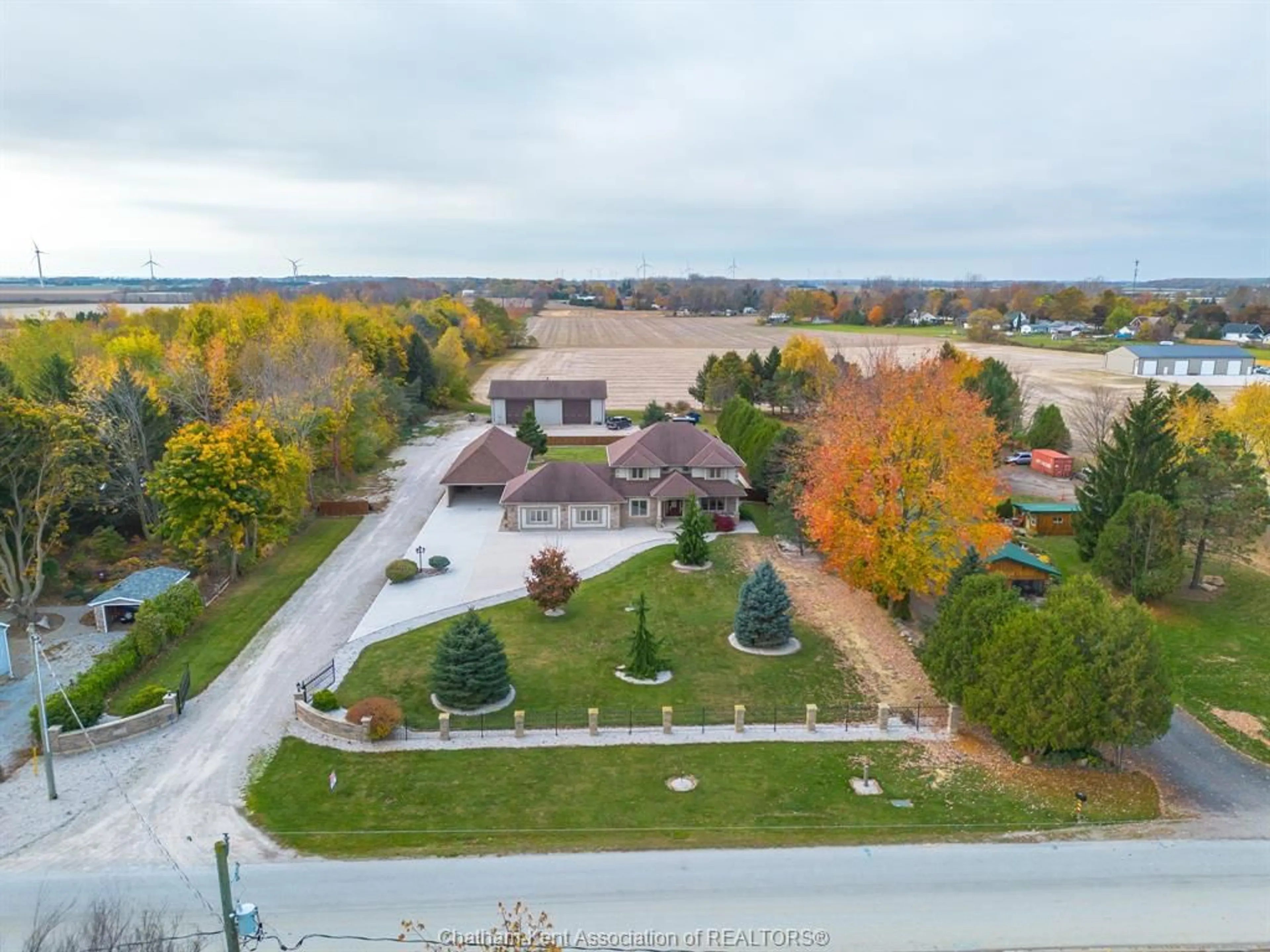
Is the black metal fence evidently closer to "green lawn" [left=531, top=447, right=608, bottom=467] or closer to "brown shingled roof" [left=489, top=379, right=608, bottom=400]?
"green lawn" [left=531, top=447, right=608, bottom=467]

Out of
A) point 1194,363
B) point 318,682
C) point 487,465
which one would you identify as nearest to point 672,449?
point 487,465

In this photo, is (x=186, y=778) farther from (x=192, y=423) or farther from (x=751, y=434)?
(x=751, y=434)

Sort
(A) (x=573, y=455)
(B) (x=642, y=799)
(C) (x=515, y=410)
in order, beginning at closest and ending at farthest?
(B) (x=642, y=799) → (A) (x=573, y=455) → (C) (x=515, y=410)

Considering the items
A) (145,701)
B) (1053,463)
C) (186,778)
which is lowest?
(186,778)

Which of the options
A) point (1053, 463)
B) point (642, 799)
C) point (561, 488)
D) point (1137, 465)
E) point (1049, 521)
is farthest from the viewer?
point (1053, 463)

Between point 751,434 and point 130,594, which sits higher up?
point 751,434

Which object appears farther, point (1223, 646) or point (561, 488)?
point (561, 488)

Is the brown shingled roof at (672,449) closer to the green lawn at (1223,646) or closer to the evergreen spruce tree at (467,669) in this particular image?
the green lawn at (1223,646)

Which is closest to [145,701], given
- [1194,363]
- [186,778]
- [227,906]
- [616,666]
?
[186,778]
